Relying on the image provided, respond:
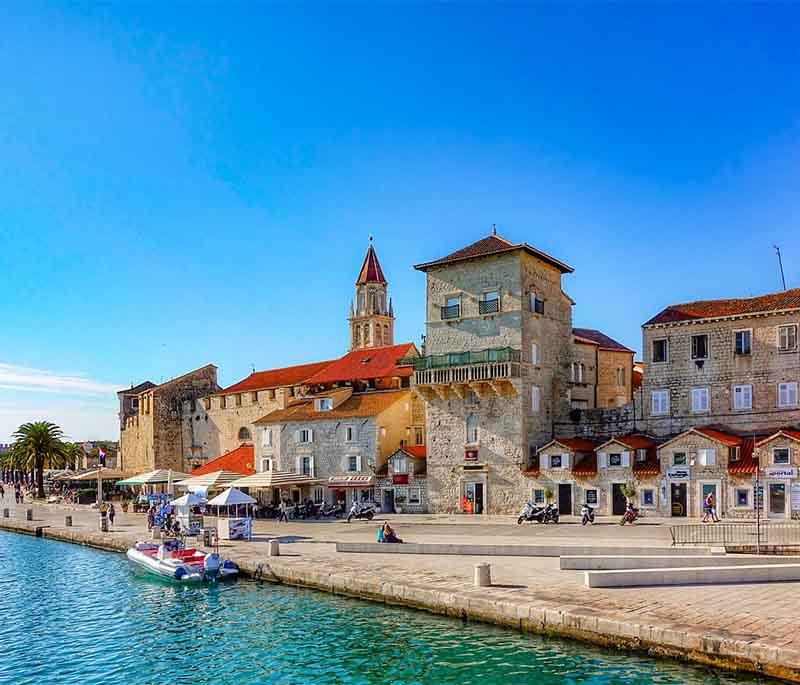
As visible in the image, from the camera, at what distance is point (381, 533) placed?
31875 millimetres

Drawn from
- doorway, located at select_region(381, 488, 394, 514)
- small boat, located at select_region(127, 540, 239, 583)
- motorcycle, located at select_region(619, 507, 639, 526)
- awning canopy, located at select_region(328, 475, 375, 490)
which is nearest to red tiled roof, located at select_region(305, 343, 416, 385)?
awning canopy, located at select_region(328, 475, 375, 490)

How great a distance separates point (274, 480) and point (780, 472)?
2673 centimetres

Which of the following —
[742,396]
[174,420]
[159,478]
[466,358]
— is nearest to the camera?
[742,396]

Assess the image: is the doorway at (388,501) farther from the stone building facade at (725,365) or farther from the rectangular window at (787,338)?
the rectangular window at (787,338)

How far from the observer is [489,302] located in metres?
46.7

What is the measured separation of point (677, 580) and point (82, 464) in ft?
383

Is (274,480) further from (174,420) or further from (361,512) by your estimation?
(174,420)

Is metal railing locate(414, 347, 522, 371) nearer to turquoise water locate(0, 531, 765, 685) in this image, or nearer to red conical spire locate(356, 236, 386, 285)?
turquoise water locate(0, 531, 765, 685)

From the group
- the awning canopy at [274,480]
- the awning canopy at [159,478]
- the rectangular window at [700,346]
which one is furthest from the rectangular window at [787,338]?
the awning canopy at [159,478]

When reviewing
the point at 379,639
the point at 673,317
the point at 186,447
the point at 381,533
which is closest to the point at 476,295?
the point at 673,317

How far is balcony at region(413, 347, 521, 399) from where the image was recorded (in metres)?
44.8

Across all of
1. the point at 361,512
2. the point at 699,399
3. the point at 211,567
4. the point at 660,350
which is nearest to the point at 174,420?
the point at 361,512

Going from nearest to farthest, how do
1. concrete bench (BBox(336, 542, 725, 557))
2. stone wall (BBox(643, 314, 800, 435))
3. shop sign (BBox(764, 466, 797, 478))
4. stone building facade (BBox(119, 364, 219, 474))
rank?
concrete bench (BBox(336, 542, 725, 557)) → shop sign (BBox(764, 466, 797, 478)) → stone wall (BBox(643, 314, 800, 435)) → stone building facade (BBox(119, 364, 219, 474))

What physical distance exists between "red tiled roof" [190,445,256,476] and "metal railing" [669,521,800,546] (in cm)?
3331
